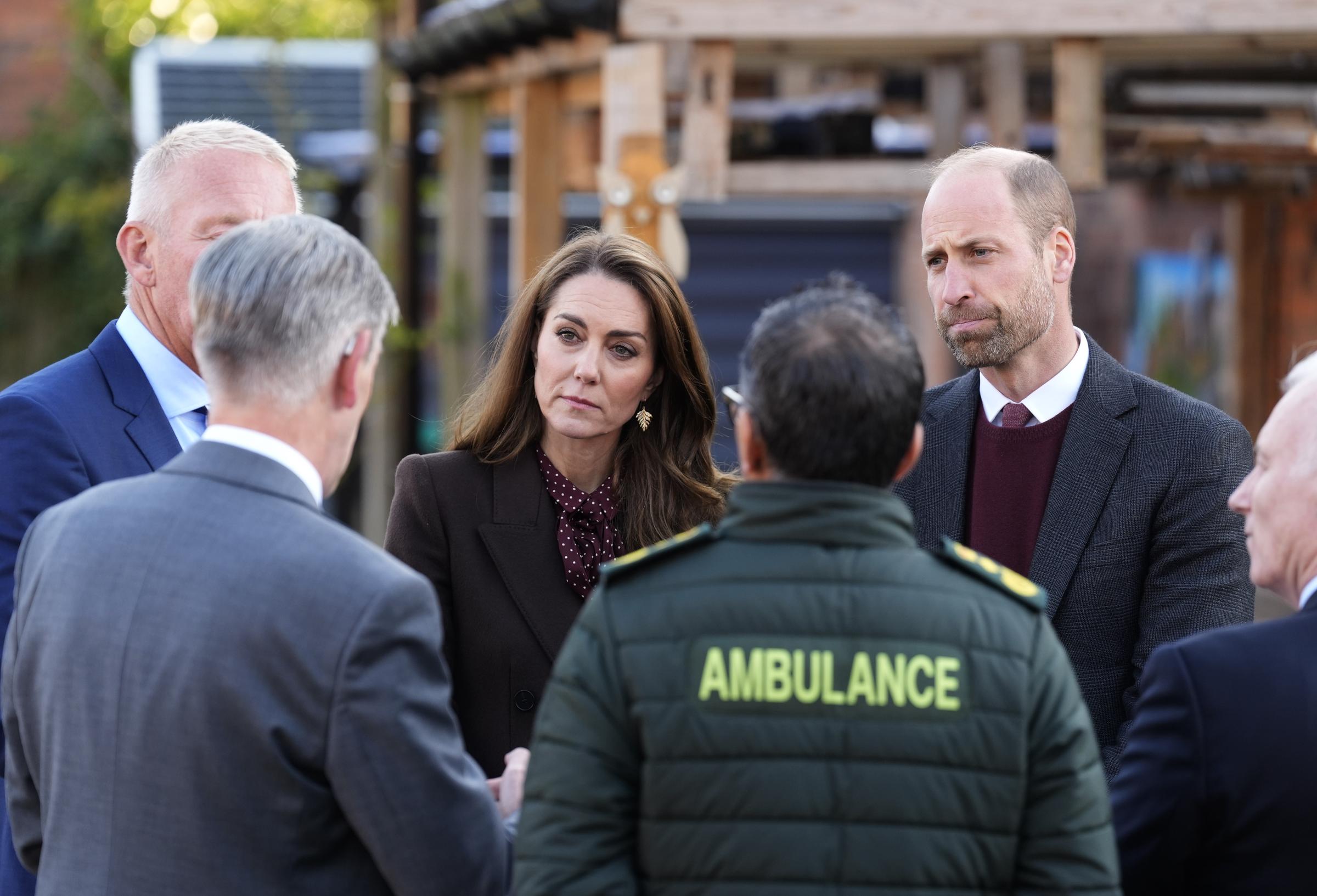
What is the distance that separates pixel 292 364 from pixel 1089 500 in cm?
153

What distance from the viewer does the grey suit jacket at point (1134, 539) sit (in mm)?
2631

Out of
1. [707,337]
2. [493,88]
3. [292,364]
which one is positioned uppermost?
[493,88]

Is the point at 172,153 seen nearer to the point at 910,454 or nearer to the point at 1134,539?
the point at 910,454

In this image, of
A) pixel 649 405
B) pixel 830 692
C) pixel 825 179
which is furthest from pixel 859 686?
pixel 825 179

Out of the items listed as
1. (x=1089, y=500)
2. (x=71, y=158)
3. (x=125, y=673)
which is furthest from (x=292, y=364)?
(x=71, y=158)

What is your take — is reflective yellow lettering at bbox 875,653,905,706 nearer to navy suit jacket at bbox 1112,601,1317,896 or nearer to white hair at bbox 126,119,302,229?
navy suit jacket at bbox 1112,601,1317,896

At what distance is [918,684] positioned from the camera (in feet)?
5.47

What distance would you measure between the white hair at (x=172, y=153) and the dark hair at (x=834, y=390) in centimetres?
131

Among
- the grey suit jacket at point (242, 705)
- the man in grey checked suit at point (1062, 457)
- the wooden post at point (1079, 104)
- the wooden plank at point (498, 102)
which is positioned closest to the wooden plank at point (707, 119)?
the wooden post at point (1079, 104)

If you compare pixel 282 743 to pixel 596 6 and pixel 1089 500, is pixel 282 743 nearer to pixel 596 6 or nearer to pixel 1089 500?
pixel 1089 500

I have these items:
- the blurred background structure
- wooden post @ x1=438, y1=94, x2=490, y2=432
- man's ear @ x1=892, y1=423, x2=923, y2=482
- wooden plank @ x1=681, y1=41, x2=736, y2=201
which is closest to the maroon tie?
man's ear @ x1=892, y1=423, x2=923, y2=482

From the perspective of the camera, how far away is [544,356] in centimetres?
287

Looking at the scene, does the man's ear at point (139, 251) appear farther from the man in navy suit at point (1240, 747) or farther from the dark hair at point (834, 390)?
the man in navy suit at point (1240, 747)

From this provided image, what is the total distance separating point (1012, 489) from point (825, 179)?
9.22 ft
